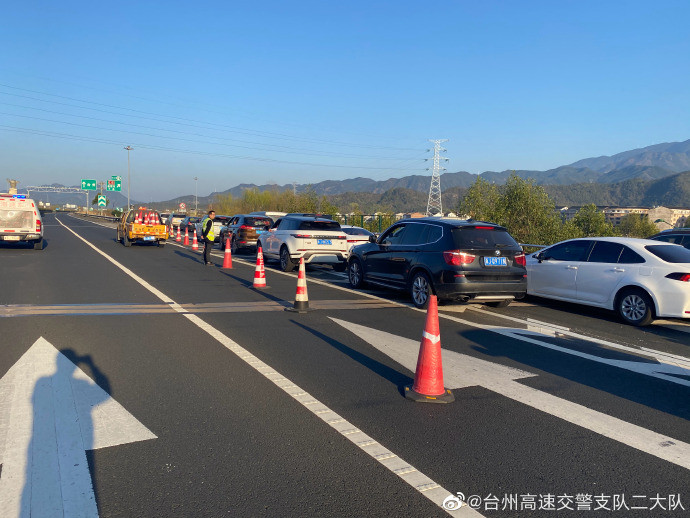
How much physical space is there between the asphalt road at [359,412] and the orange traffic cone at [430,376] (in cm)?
13

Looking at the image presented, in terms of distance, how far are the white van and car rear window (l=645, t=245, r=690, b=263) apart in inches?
780

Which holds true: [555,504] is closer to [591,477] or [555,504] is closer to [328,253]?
[591,477]

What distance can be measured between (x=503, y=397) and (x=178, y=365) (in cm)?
344

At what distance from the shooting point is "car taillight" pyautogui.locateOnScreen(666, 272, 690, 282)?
28.2 ft

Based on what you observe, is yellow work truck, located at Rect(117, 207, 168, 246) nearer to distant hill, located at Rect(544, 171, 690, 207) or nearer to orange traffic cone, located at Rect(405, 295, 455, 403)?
orange traffic cone, located at Rect(405, 295, 455, 403)

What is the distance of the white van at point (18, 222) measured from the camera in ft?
67.4

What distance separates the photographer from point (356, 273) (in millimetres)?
12891

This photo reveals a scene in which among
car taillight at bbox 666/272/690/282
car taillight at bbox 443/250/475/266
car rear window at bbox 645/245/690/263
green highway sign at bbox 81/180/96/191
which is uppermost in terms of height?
green highway sign at bbox 81/180/96/191

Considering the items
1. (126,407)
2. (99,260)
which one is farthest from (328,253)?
(126,407)

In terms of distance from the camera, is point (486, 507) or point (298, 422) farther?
point (298, 422)

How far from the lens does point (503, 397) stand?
529 centimetres

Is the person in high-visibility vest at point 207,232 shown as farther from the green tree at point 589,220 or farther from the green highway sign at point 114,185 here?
the green highway sign at point 114,185

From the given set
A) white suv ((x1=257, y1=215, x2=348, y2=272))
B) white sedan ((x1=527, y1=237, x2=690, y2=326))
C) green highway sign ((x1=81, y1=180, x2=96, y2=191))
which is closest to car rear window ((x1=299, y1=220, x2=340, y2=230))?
white suv ((x1=257, y1=215, x2=348, y2=272))

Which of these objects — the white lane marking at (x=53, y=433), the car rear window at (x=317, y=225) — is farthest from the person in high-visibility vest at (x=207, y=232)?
the white lane marking at (x=53, y=433)
